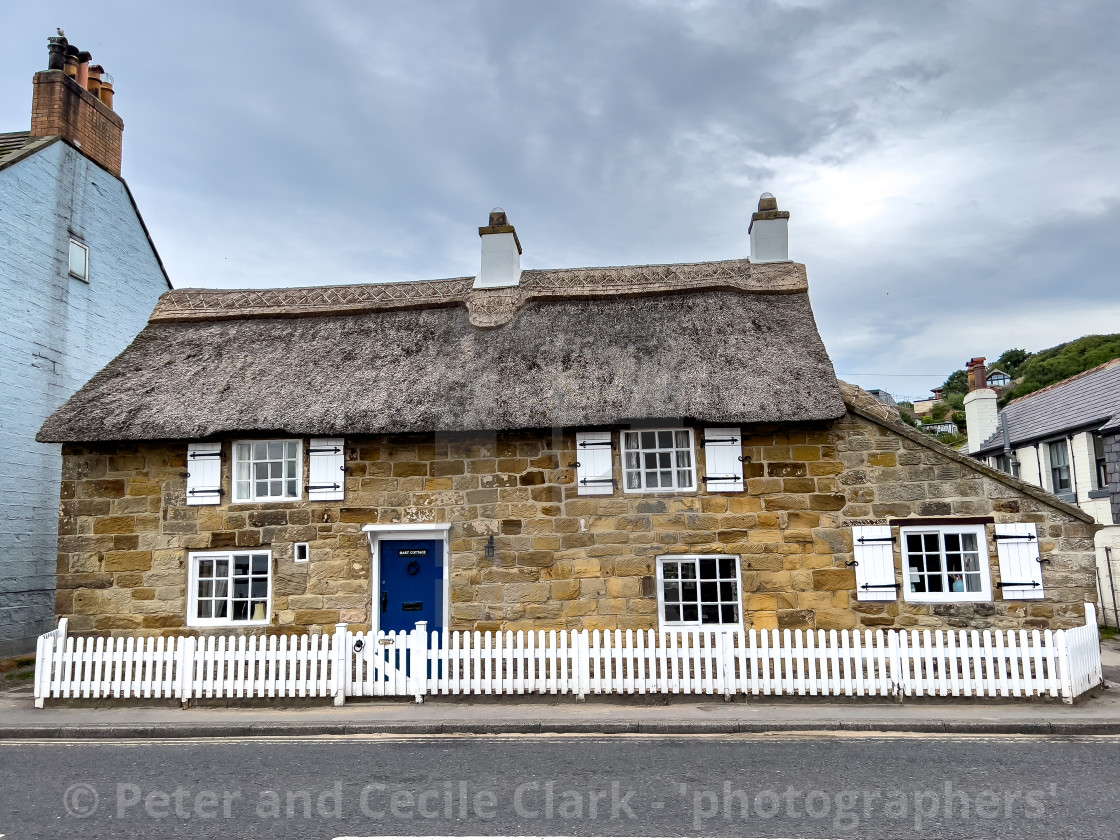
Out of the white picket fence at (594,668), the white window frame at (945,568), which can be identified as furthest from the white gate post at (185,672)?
the white window frame at (945,568)

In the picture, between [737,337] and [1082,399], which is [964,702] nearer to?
[737,337]

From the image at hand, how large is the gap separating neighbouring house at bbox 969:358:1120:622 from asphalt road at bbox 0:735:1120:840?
11409 mm

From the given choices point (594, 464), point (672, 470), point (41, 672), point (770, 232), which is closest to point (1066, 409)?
point (770, 232)

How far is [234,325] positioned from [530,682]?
880 cm

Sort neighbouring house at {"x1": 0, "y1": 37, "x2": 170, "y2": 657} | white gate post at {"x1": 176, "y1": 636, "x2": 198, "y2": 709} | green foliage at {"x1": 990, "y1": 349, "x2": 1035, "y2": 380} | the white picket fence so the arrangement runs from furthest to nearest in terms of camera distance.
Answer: green foliage at {"x1": 990, "y1": 349, "x2": 1035, "y2": 380} → neighbouring house at {"x1": 0, "y1": 37, "x2": 170, "y2": 657} → white gate post at {"x1": 176, "y1": 636, "x2": 198, "y2": 709} → the white picket fence

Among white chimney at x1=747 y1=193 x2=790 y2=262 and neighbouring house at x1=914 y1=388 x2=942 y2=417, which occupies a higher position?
neighbouring house at x1=914 y1=388 x2=942 y2=417

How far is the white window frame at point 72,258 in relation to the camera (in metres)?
15.8

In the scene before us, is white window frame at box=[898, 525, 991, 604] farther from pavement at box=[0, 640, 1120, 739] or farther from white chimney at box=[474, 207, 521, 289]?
white chimney at box=[474, 207, 521, 289]

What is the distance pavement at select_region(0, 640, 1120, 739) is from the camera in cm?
848

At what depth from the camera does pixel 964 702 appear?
946 centimetres

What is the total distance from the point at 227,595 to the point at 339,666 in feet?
10.1

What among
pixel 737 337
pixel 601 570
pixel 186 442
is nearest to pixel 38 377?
pixel 186 442

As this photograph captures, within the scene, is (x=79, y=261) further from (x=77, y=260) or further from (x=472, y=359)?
(x=472, y=359)

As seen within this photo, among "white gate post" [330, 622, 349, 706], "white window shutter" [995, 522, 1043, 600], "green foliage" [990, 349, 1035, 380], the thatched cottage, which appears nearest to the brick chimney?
the thatched cottage
